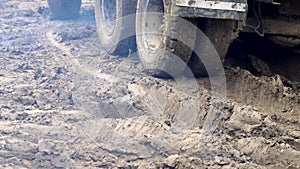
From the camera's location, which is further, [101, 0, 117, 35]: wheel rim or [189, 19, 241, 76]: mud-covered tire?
[101, 0, 117, 35]: wheel rim

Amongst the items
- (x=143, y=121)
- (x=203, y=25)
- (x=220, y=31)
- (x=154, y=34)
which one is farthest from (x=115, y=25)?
(x=143, y=121)

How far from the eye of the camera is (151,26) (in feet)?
19.2

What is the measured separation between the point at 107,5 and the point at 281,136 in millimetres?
3837

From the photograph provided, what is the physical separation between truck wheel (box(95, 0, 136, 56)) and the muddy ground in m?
0.40

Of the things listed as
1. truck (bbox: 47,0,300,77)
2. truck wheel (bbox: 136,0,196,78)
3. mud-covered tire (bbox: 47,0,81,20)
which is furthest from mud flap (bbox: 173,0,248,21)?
mud-covered tire (bbox: 47,0,81,20)

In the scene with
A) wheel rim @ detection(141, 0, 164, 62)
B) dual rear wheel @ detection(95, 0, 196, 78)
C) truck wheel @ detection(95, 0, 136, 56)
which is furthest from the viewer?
truck wheel @ detection(95, 0, 136, 56)

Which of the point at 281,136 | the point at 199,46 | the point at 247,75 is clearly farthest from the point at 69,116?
the point at 281,136

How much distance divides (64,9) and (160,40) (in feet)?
17.4

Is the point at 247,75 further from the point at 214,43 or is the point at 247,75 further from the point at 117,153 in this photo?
the point at 117,153

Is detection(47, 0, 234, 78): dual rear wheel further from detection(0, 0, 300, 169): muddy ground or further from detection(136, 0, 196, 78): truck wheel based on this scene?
detection(0, 0, 300, 169): muddy ground

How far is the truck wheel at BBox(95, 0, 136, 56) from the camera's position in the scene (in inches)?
259

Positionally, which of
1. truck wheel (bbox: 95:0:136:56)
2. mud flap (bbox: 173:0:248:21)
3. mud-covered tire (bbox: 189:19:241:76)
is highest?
mud flap (bbox: 173:0:248:21)

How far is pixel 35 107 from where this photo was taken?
5570 mm

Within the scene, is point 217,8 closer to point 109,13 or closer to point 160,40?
point 160,40
